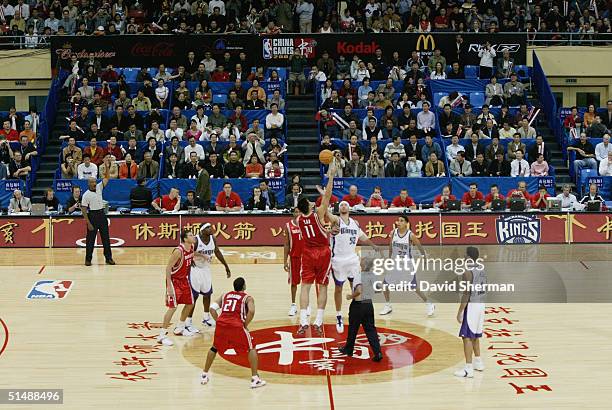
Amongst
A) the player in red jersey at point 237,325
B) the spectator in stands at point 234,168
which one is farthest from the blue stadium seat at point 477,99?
the player in red jersey at point 237,325

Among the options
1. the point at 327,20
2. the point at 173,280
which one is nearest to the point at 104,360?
the point at 173,280

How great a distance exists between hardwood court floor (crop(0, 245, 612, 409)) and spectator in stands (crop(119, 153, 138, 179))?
677 centimetres

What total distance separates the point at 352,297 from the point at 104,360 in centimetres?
400

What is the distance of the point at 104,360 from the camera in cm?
1448

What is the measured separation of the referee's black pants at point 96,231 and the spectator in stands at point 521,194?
35.4 ft

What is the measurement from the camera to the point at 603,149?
29.2 meters

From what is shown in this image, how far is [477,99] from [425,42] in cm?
331

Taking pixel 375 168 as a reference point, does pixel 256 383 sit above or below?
below

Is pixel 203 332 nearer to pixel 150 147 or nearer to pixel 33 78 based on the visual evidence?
pixel 150 147

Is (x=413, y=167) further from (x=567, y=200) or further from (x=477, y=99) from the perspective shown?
(x=477, y=99)

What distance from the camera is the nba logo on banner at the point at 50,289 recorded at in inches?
762

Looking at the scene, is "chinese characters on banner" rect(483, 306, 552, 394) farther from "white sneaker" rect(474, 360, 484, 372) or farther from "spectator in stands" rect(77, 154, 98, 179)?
"spectator in stands" rect(77, 154, 98, 179)

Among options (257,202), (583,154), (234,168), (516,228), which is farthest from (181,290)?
A: (583,154)

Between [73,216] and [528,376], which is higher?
[73,216]
